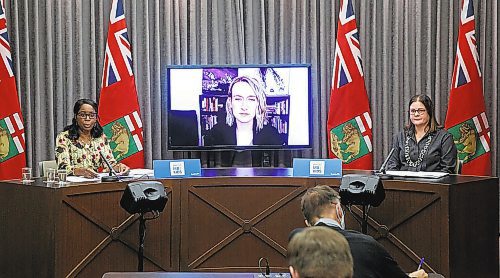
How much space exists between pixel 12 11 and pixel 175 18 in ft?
4.60

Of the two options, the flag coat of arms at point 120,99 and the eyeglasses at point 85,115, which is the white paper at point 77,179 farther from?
the flag coat of arms at point 120,99

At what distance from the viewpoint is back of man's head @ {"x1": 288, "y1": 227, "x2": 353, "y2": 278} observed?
1.75 meters

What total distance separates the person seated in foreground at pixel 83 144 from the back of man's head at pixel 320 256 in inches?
129

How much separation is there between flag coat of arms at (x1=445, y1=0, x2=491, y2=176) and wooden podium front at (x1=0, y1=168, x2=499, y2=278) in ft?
5.54

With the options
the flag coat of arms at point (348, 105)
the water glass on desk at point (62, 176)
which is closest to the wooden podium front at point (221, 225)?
the water glass on desk at point (62, 176)

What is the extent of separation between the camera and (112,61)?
6328 mm

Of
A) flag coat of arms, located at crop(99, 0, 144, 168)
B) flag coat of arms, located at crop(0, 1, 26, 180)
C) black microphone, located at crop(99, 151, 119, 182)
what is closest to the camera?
black microphone, located at crop(99, 151, 119, 182)

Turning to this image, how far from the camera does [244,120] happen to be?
253 inches

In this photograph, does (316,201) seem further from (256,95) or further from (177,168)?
(256,95)

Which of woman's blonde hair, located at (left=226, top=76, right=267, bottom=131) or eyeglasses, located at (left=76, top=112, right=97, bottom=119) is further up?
woman's blonde hair, located at (left=226, top=76, right=267, bottom=131)

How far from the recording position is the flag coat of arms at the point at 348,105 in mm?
6531

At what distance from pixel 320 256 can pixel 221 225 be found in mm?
3236

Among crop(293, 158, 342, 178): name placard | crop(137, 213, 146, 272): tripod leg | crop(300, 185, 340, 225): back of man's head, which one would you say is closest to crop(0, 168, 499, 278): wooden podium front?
crop(293, 158, 342, 178): name placard

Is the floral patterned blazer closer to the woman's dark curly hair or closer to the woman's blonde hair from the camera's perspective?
the woman's dark curly hair
